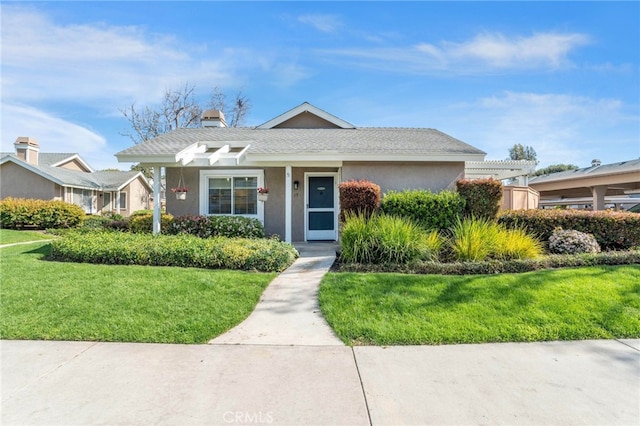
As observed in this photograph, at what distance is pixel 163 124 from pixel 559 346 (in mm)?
33599

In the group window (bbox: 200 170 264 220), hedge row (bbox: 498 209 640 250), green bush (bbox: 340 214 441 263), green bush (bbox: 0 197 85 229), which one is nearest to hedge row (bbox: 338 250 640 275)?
green bush (bbox: 340 214 441 263)

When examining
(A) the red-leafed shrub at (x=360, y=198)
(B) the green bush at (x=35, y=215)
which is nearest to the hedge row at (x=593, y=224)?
(A) the red-leafed shrub at (x=360, y=198)

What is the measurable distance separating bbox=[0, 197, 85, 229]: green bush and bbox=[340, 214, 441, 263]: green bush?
17.4 metres

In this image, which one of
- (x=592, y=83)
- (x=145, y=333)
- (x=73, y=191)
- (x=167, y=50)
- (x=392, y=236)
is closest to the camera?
(x=145, y=333)

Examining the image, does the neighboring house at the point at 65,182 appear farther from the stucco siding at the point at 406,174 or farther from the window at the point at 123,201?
the stucco siding at the point at 406,174

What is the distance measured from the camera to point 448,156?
32.2ft

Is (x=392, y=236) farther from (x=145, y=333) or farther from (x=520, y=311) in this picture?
(x=145, y=333)

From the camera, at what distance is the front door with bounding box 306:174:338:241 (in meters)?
11.2

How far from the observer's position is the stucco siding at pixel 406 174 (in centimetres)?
1007

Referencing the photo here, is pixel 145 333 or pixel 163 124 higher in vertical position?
pixel 163 124

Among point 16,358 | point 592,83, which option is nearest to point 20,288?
point 16,358

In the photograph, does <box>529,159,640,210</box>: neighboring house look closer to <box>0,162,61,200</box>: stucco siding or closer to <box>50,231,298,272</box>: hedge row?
<box>50,231,298,272</box>: hedge row

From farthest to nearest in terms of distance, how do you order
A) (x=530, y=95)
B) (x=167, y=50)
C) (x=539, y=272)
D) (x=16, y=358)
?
1. (x=530, y=95)
2. (x=167, y=50)
3. (x=539, y=272)
4. (x=16, y=358)

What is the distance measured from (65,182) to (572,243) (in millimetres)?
27433
